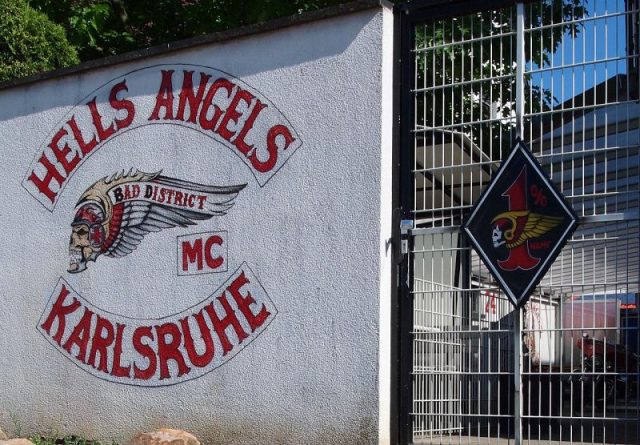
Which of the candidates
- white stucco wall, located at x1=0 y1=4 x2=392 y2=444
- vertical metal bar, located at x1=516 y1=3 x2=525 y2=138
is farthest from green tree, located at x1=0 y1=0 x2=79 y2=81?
vertical metal bar, located at x1=516 y1=3 x2=525 y2=138

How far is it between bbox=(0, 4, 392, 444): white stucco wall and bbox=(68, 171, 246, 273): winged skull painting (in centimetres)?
8

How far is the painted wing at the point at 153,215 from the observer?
8455mm

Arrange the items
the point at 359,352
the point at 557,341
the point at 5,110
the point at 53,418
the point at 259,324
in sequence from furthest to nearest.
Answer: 1. the point at 5,110
2. the point at 53,418
3. the point at 259,324
4. the point at 359,352
5. the point at 557,341

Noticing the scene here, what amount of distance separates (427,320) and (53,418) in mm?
3815

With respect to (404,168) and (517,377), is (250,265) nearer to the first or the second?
(404,168)

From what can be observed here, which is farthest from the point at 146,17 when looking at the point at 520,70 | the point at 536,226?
the point at 536,226

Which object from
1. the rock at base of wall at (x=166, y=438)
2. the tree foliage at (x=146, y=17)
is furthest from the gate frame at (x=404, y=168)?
the tree foliage at (x=146, y=17)

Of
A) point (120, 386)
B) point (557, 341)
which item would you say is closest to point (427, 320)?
point (557, 341)

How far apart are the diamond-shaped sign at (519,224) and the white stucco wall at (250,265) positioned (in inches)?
30.8

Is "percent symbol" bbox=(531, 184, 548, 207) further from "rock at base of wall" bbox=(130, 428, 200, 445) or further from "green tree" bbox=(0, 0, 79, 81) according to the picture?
"green tree" bbox=(0, 0, 79, 81)

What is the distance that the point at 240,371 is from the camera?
812 cm

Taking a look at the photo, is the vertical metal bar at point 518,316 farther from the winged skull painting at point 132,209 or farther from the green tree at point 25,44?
the green tree at point 25,44

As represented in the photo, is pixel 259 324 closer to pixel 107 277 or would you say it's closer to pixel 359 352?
pixel 359 352

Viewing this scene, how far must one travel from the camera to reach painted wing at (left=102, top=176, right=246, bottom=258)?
8.46m
